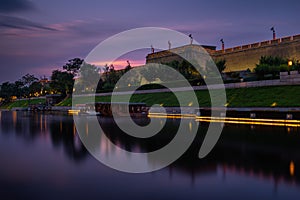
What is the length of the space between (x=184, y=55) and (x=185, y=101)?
86.3ft

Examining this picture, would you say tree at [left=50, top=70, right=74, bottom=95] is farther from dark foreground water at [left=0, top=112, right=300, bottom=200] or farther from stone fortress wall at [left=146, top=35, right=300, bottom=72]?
dark foreground water at [left=0, top=112, right=300, bottom=200]

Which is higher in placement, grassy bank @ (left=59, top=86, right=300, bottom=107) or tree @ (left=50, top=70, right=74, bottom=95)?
tree @ (left=50, top=70, right=74, bottom=95)

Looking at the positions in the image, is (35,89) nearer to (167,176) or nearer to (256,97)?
(256,97)

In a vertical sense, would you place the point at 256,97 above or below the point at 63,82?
below

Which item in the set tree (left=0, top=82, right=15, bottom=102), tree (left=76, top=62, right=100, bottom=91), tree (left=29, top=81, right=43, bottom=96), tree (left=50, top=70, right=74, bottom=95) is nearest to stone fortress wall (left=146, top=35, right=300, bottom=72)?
tree (left=76, top=62, right=100, bottom=91)

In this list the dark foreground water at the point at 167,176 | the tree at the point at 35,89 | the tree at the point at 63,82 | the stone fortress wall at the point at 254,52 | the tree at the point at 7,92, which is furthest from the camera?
the tree at the point at 7,92

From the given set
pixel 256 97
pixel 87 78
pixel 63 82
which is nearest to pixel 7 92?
pixel 63 82

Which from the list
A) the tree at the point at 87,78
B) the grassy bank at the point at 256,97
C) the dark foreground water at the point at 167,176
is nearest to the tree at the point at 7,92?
the tree at the point at 87,78

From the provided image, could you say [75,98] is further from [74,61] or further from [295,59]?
[295,59]

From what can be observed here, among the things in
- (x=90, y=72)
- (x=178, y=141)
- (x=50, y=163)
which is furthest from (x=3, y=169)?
(x=90, y=72)

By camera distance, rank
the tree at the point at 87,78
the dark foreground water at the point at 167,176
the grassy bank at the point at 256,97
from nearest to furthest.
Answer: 1. the dark foreground water at the point at 167,176
2. the grassy bank at the point at 256,97
3. the tree at the point at 87,78

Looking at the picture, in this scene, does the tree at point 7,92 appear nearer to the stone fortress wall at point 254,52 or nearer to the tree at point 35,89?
the tree at point 35,89

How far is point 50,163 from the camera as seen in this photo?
11.2 metres

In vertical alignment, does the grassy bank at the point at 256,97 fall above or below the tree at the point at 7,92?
below
